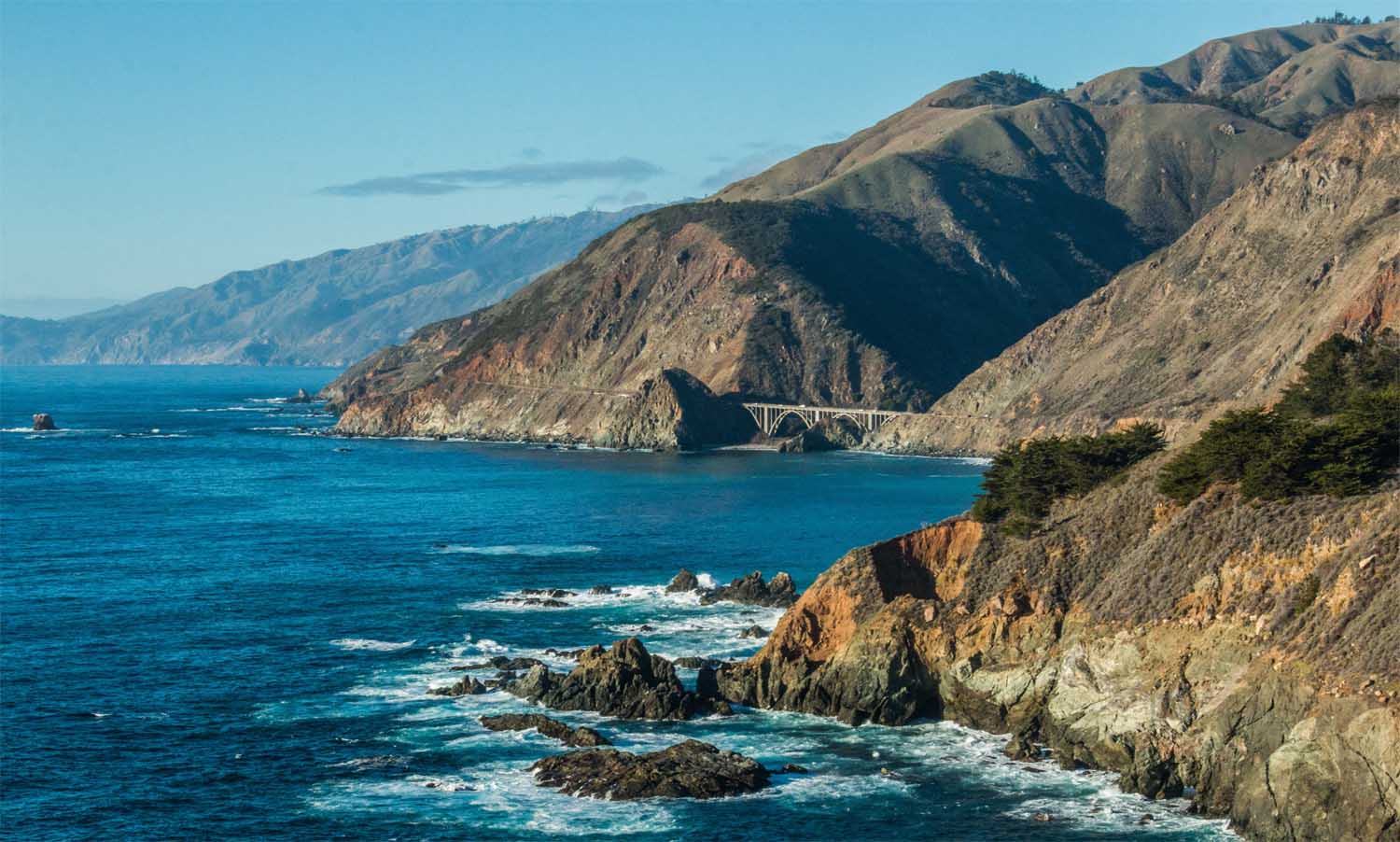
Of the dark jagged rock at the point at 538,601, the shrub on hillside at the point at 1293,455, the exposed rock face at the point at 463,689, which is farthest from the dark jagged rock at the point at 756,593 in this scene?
the shrub on hillside at the point at 1293,455

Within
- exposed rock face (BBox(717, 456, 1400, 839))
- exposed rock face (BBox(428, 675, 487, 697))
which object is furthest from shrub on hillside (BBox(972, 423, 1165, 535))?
exposed rock face (BBox(428, 675, 487, 697))

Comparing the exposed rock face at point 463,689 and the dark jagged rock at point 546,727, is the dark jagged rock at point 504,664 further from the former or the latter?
the dark jagged rock at point 546,727

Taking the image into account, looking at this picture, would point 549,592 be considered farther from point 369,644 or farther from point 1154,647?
point 1154,647

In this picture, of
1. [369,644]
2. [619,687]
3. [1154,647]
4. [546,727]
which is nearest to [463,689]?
[619,687]

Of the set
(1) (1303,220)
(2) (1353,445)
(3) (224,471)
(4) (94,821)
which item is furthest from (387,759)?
(1) (1303,220)

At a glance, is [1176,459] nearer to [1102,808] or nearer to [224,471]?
[1102,808]

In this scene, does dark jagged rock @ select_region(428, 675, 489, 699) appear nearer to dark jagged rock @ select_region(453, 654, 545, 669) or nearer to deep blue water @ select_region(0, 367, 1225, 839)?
deep blue water @ select_region(0, 367, 1225, 839)
